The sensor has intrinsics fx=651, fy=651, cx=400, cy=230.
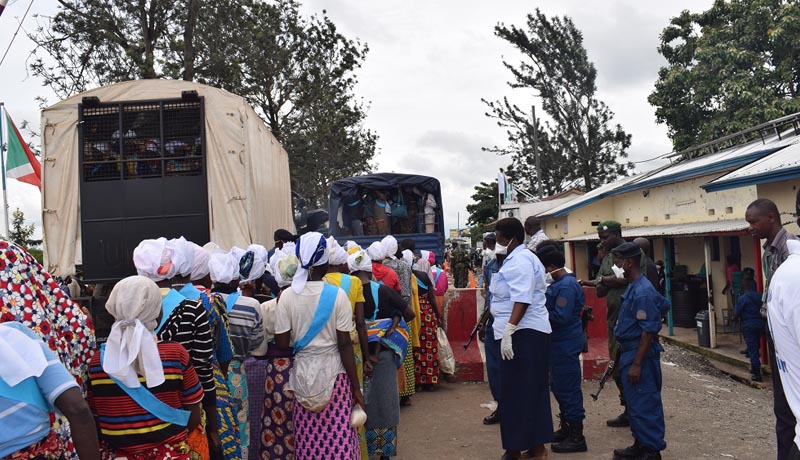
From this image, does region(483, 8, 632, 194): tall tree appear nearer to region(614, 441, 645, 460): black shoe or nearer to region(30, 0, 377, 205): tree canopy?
region(30, 0, 377, 205): tree canopy

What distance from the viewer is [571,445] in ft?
18.6

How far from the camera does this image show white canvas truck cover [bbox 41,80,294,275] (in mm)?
7605

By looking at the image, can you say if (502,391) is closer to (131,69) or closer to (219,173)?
(219,173)

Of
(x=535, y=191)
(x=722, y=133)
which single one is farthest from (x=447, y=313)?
(x=535, y=191)

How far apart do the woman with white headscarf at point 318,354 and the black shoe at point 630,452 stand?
2.39 metres

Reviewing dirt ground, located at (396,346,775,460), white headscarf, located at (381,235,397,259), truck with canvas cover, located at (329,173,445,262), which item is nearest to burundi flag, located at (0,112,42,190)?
truck with canvas cover, located at (329,173,445,262)

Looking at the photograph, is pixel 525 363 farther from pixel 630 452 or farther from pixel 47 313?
pixel 47 313

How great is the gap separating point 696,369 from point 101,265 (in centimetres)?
866

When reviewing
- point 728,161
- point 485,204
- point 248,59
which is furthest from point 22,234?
point 485,204

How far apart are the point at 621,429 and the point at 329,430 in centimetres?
346

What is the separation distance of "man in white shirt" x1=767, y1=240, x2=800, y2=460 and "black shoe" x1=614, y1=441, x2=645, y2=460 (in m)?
2.59

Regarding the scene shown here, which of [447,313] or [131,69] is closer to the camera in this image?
[447,313]

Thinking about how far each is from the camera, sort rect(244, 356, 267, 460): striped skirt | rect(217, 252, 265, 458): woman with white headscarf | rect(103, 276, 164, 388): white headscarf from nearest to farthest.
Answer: rect(103, 276, 164, 388): white headscarf → rect(217, 252, 265, 458): woman with white headscarf → rect(244, 356, 267, 460): striped skirt

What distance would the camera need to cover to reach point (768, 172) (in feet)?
29.7
